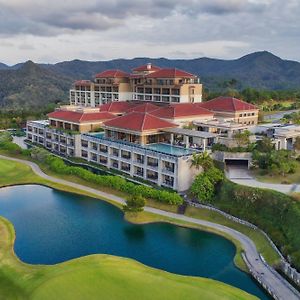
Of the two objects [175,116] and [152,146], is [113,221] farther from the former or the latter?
[175,116]

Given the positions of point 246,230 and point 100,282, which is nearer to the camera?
point 100,282

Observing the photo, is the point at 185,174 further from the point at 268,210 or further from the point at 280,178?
the point at 268,210

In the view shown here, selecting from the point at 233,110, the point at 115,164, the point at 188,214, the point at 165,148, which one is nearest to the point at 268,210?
the point at 188,214

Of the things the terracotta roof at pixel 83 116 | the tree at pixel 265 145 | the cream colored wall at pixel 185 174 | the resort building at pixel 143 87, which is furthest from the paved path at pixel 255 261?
the resort building at pixel 143 87

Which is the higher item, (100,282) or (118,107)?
(118,107)

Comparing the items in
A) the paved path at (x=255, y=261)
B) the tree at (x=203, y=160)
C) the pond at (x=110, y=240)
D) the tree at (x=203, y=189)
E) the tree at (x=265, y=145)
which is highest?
the tree at (x=265, y=145)

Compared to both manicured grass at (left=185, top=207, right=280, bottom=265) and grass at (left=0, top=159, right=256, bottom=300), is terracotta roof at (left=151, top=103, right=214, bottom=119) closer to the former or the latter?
manicured grass at (left=185, top=207, right=280, bottom=265)

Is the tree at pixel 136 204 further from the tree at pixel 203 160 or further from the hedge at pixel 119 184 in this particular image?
the tree at pixel 203 160
